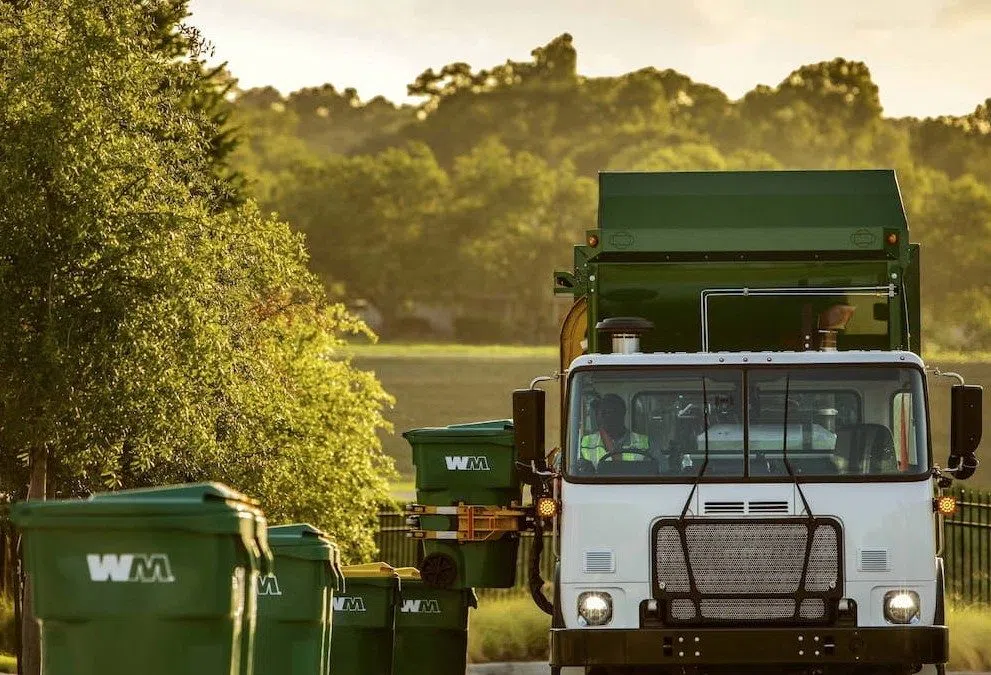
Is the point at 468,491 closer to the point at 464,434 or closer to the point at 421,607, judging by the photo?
the point at 464,434

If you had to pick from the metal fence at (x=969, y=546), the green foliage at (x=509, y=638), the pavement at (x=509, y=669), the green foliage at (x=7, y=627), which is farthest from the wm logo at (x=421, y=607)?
the green foliage at (x=7, y=627)

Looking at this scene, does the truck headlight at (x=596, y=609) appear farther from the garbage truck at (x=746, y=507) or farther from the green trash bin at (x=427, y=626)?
the green trash bin at (x=427, y=626)

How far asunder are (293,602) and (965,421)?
13.4 feet

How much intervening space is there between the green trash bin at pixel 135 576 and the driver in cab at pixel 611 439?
11.9ft

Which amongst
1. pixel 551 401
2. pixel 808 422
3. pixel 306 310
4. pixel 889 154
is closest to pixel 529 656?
pixel 306 310

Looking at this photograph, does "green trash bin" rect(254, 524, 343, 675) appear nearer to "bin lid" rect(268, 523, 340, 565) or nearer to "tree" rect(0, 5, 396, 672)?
"bin lid" rect(268, 523, 340, 565)

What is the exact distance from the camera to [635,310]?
13969 mm

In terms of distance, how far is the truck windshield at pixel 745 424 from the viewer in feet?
40.1

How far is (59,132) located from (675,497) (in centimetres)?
593

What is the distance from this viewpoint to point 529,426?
40.2ft

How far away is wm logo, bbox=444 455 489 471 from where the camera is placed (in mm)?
→ 15531

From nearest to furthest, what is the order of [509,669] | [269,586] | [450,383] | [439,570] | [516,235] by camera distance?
[269,586] < [439,570] < [509,669] < [450,383] < [516,235]

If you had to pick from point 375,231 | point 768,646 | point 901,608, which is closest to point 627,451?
point 768,646

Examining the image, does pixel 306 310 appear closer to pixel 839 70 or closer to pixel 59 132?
pixel 59 132
